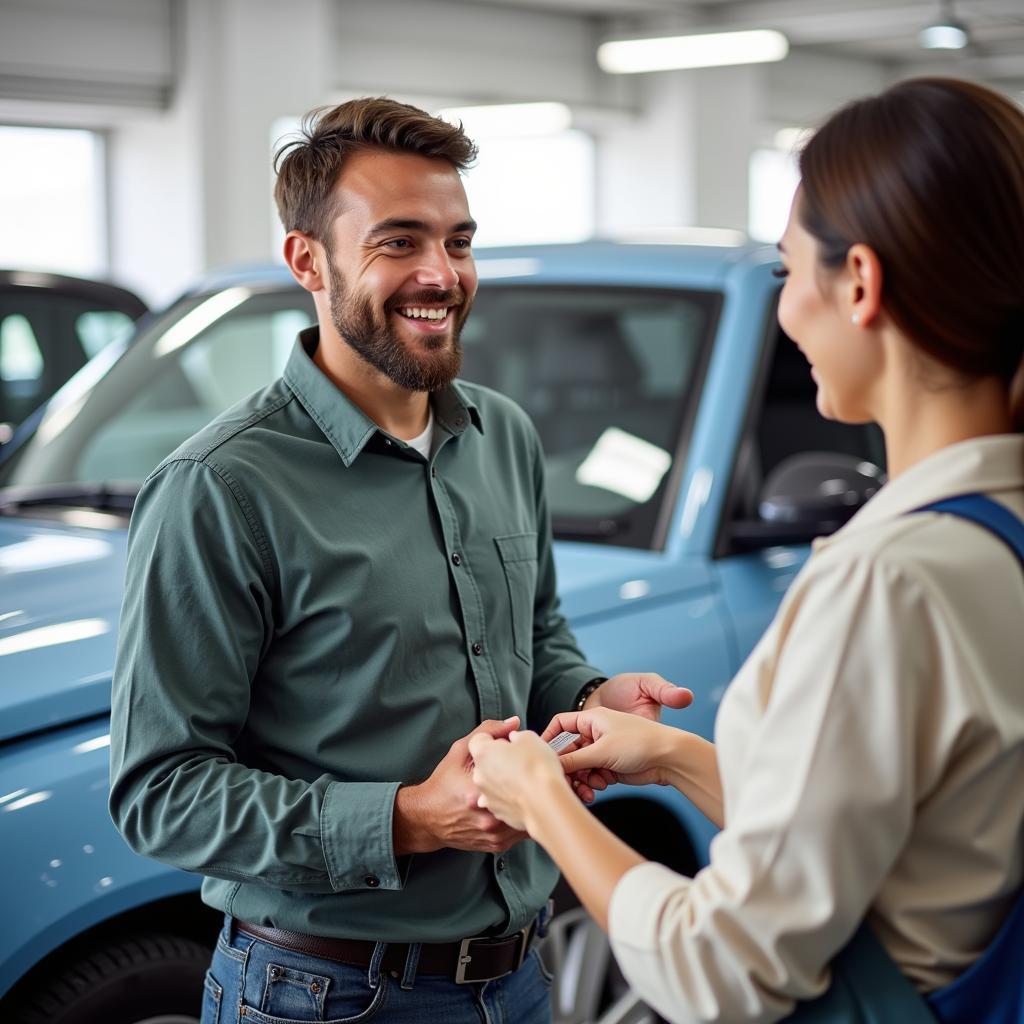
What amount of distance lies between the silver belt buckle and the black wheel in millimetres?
533

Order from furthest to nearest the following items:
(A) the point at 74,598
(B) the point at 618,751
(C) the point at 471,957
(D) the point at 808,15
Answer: (D) the point at 808,15
(A) the point at 74,598
(C) the point at 471,957
(B) the point at 618,751

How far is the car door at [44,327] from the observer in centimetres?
552

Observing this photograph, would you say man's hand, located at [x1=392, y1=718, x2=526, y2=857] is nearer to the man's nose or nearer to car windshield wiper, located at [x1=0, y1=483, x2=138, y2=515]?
the man's nose

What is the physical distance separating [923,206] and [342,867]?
3.03ft

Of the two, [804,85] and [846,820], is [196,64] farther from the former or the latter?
[846,820]

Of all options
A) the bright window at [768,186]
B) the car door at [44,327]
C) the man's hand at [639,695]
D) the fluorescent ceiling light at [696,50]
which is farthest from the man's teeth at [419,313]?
the bright window at [768,186]

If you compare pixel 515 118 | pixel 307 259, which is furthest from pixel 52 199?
pixel 307 259

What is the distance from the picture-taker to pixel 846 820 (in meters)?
1.16

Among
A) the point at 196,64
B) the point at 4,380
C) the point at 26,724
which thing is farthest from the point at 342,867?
the point at 196,64

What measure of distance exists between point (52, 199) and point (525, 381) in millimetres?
8564

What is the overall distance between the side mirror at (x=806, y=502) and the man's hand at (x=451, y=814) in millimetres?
1408

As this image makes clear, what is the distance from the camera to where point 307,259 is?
6.55 ft

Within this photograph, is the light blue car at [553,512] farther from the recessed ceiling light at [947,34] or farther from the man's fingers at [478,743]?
the recessed ceiling light at [947,34]

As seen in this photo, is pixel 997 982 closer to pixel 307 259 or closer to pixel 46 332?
pixel 307 259
